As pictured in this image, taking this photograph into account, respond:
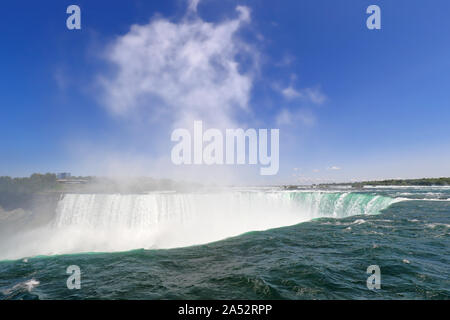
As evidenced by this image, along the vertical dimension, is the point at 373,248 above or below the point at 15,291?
above

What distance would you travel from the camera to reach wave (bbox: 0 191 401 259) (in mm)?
18844

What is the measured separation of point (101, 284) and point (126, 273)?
4.41 feet

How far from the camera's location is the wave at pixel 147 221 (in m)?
18.8

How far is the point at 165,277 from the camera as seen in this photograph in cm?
948

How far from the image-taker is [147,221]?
20.9 metres

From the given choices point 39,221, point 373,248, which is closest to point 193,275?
point 373,248

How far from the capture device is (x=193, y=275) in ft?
31.0

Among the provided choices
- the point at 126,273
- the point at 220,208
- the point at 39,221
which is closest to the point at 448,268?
the point at 126,273

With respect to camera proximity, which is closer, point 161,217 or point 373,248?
point 373,248
